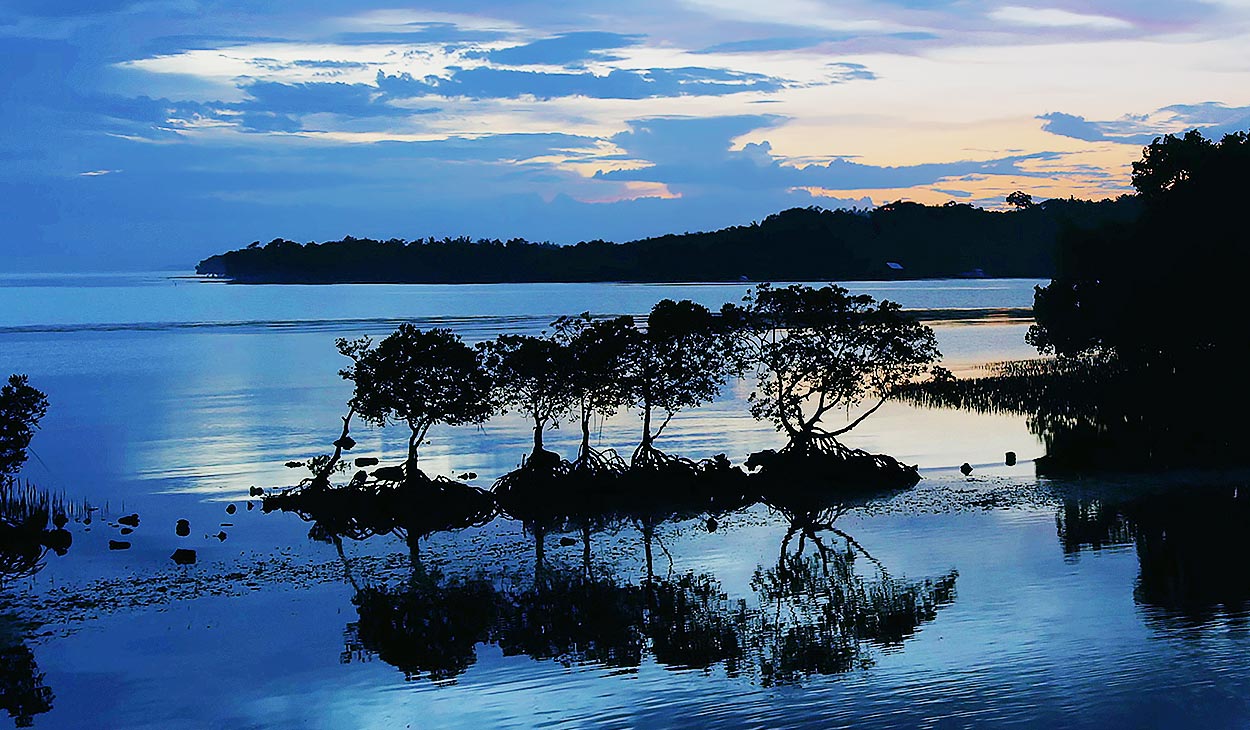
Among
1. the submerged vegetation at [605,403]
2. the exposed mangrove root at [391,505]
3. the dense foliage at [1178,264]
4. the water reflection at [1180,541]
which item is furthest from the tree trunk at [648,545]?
the dense foliage at [1178,264]

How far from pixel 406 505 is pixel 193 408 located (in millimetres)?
39908

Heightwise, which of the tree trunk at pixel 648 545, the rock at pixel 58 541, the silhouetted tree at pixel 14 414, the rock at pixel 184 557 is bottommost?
the tree trunk at pixel 648 545

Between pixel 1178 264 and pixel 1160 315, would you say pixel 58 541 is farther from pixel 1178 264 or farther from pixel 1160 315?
pixel 1178 264

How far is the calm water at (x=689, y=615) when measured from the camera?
796 inches

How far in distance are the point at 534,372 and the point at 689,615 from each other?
700 inches

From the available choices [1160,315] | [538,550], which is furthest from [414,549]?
[1160,315]

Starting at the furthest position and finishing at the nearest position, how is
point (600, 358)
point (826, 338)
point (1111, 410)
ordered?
point (1111, 410) → point (826, 338) → point (600, 358)

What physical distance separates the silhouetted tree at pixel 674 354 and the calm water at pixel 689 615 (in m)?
7.19

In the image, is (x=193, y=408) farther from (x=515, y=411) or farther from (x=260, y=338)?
(x=260, y=338)

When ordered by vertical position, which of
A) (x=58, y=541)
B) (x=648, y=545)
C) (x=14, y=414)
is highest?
(x=14, y=414)

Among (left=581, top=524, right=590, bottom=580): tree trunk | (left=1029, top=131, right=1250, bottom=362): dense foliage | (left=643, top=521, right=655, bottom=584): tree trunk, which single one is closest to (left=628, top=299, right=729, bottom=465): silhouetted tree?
(left=643, top=521, right=655, bottom=584): tree trunk

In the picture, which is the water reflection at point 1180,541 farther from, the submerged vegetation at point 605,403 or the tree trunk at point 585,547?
the tree trunk at point 585,547

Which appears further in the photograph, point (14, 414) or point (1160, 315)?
point (1160, 315)

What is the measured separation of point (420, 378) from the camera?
40062 millimetres
